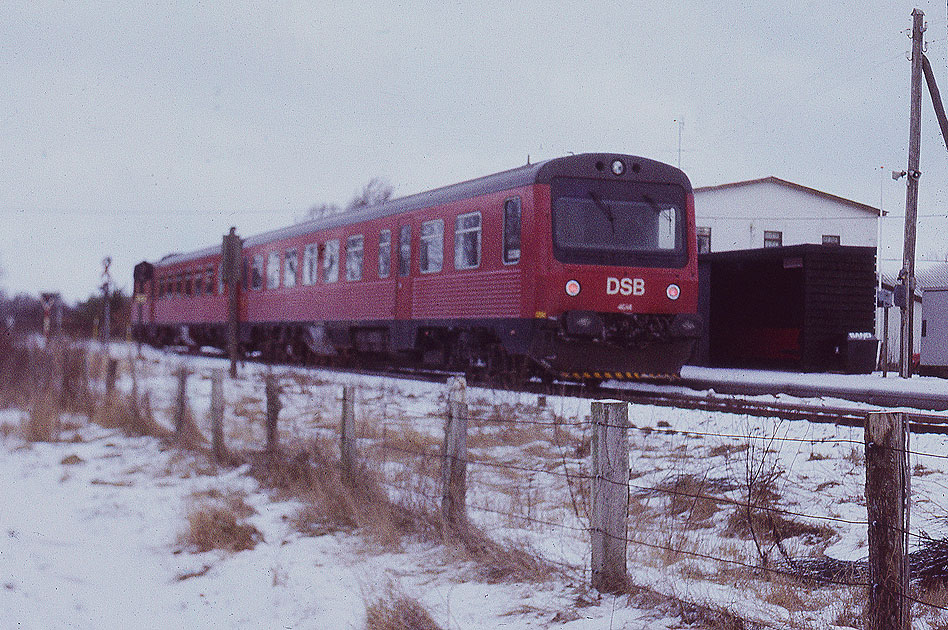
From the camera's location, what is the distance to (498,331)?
→ 1314 centimetres

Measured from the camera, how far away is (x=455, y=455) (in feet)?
22.1

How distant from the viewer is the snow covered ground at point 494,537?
520 centimetres

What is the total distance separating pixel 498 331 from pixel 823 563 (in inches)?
Result: 312

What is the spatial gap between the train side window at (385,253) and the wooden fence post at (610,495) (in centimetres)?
1107

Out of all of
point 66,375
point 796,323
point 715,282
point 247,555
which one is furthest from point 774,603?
point 715,282

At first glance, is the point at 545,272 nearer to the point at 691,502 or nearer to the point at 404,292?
the point at 404,292

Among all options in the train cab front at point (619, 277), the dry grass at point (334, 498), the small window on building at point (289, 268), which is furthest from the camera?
the small window on building at point (289, 268)

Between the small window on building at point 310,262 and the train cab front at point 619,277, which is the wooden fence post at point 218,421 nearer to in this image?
the train cab front at point 619,277

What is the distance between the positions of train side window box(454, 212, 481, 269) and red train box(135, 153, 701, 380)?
0.02 m

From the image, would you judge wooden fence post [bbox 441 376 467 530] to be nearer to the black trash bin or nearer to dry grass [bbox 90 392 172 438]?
dry grass [bbox 90 392 172 438]

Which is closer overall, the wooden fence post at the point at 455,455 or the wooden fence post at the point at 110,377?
the wooden fence post at the point at 455,455

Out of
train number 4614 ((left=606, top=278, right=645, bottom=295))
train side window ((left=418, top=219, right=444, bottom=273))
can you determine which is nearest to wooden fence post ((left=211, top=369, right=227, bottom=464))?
train side window ((left=418, top=219, right=444, bottom=273))

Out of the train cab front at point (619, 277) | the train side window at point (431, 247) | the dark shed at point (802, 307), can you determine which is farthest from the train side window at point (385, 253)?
the dark shed at point (802, 307)

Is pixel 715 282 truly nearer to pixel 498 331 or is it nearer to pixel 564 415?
pixel 498 331
